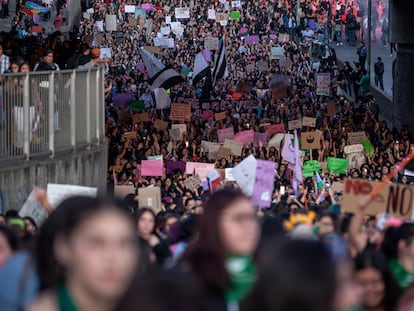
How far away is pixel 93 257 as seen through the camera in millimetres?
5066

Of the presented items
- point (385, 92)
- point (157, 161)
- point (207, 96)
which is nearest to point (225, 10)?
point (385, 92)

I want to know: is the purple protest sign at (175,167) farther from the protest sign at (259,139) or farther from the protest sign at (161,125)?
the protest sign at (161,125)

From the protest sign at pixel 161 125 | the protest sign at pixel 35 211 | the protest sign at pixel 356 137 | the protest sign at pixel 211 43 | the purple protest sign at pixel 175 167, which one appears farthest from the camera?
the protest sign at pixel 211 43

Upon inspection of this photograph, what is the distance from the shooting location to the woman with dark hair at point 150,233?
9.56m

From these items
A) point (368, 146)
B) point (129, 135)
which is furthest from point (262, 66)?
point (129, 135)

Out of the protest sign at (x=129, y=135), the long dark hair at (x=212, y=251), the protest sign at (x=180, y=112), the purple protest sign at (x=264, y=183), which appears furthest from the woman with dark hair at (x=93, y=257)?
the protest sign at (x=180, y=112)

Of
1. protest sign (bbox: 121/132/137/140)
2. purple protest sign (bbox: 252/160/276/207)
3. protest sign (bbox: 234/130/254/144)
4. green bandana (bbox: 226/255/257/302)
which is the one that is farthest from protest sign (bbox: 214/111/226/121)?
green bandana (bbox: 226/255/257/302)

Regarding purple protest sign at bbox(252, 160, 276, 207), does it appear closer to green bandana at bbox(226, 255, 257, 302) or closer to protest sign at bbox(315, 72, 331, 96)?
green bandana at bbox(226, 255, 257, 302)

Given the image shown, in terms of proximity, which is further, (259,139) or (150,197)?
(259,139)

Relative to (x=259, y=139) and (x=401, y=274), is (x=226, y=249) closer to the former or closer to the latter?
(x=401, y=274)

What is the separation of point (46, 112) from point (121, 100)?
16.7 metres

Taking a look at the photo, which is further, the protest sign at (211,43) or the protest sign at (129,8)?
the protest sign at (129,8)

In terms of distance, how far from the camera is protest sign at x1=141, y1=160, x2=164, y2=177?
23.4 metres

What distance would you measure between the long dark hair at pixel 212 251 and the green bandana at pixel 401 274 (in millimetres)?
1639
